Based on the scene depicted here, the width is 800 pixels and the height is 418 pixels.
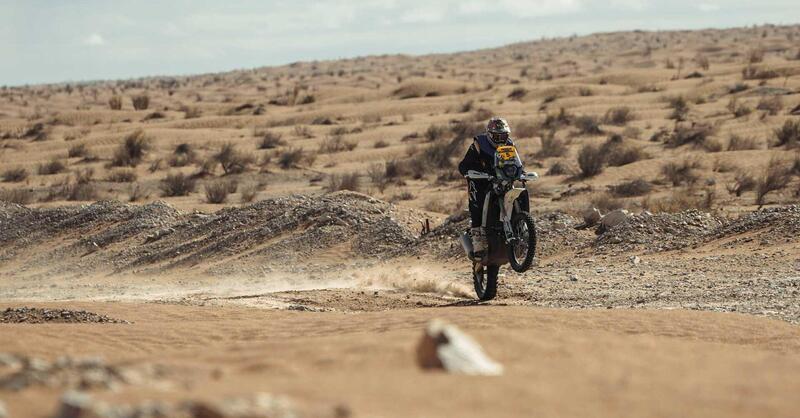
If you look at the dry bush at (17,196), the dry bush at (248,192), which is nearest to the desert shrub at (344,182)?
the dry bush at (248,192)

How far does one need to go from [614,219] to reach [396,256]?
357 cm

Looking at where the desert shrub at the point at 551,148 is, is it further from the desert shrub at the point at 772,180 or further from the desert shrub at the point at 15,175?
the desert shrub at the point at 15,175

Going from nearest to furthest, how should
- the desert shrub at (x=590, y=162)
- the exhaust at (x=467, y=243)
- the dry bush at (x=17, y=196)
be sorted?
the exhaust at (x=467, y=243) < the desert shrub at (x=590, y=162) < the dry bush at (x=17, y=196)

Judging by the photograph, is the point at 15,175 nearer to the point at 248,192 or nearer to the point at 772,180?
the point at 248,192

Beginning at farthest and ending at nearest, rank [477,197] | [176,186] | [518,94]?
[518,94]
[176,186]
[477,197]

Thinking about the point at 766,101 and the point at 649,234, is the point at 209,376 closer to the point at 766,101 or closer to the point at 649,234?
the point at 649,234

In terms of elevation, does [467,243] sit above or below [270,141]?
above

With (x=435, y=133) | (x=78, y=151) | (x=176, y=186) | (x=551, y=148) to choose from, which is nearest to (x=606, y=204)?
(x=551, y=148)

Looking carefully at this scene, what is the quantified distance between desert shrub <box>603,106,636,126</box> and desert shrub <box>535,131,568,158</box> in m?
4.96

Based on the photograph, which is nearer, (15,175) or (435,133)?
(15,175)

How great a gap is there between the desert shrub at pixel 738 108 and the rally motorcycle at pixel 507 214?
25.2 meters

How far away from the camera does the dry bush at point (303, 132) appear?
40469 millimetres

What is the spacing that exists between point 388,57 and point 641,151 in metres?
87.1

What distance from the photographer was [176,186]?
2984cm
